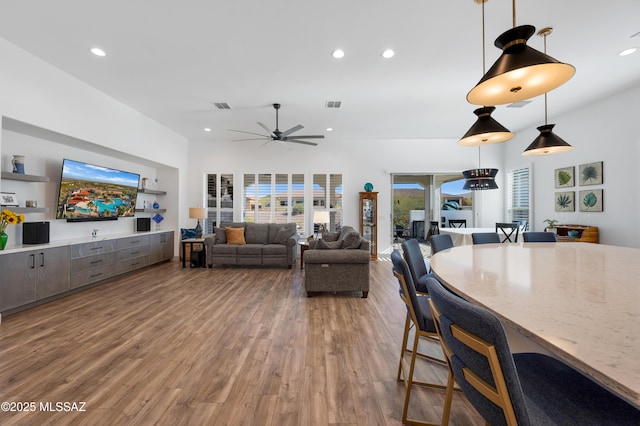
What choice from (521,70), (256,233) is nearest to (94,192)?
(256,233)

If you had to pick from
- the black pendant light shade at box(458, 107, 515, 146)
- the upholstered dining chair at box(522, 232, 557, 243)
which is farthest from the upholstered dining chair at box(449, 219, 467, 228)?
the black pendant light shade at box(458, 107, 515, 146)

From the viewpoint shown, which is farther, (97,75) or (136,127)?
(136,127)

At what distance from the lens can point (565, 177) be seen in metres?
5.34

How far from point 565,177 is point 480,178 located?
207 centimetres

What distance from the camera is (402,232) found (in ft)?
30.4

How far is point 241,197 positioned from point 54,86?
13.5ft

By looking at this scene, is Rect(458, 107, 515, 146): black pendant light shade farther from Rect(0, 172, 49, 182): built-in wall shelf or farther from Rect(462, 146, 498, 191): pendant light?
Rect(0, 172, 49, 182): built-in wall shelf

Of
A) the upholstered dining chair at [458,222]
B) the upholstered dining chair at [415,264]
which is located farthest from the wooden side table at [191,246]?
the upholstered dining chair at [458,222]

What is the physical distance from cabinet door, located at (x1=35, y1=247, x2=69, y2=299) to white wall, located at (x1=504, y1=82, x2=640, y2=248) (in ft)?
26.9

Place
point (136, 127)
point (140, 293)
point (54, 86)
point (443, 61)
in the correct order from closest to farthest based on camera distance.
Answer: point (443, 61) < point (54, 86) < point (140, 293) < point (136, 127)

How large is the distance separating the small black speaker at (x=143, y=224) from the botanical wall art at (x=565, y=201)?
27.8ft

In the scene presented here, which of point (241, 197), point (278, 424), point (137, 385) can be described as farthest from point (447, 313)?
point (241, 197)

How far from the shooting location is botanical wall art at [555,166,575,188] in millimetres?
5207

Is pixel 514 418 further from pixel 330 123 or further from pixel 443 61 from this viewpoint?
pixel 330 123
